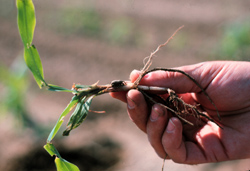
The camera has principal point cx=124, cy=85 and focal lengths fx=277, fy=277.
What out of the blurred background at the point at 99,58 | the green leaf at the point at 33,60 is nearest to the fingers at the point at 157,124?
the green leaf at the point at 33,60

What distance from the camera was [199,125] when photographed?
4.68 feet

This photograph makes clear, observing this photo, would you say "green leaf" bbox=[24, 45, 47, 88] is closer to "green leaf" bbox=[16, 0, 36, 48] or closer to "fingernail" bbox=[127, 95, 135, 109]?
"green leaf" bbox=[16, 0, 36, 48]

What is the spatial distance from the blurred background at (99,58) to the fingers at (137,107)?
1.00 metres

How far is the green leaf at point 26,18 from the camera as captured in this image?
103 cm

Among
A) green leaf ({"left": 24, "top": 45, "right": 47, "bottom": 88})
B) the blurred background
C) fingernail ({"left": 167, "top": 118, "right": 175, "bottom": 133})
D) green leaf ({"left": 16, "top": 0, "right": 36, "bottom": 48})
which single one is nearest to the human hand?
fingernail ({"left": 167, "top": 118, "right": 175, "bottom": 133})

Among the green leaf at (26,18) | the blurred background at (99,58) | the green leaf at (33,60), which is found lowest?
the blurred background at (99,58)

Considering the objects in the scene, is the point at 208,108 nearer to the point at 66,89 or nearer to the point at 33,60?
the point at 66,89

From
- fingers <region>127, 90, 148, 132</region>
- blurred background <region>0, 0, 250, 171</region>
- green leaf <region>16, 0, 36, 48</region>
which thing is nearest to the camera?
green leaf <region>16, 0, 36, 48</region>

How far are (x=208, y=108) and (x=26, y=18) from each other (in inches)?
36.6

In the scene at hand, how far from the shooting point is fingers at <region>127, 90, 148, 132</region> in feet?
3.84

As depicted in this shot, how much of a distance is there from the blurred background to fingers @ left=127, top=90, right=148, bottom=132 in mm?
1000

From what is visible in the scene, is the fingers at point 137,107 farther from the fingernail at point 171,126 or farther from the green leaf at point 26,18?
the green leaf at point 26,18

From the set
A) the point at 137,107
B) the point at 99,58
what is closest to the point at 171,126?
the point at 137,107

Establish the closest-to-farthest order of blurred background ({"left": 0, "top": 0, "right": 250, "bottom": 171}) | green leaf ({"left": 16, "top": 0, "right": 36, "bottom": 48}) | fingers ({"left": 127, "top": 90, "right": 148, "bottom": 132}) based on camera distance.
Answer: green leaf ({"left": 16, "top": 0, "right": 36, "bottom": 48}), fingers ({"left": 127, "top": 90, "right": 148, "bottom": 132}), blurred background ({"left": 0, "top": 0, "right": 250, "bottom": 171})
